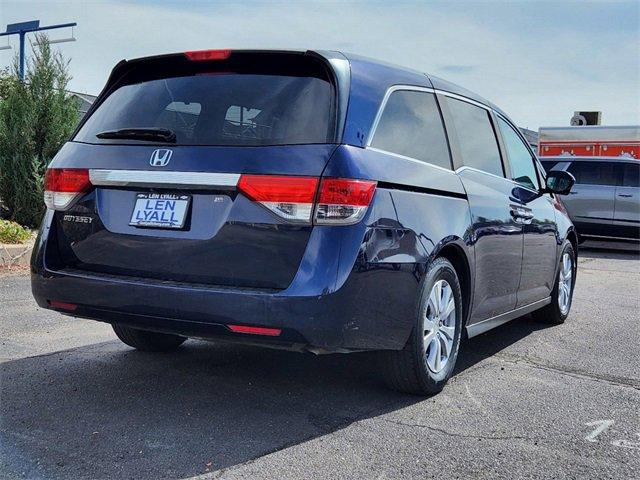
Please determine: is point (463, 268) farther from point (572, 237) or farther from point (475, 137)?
point (572, 237)

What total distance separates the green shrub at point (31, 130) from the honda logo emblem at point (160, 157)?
24.8ft

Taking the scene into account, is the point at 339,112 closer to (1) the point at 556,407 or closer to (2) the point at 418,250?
(2) the point at 418,250

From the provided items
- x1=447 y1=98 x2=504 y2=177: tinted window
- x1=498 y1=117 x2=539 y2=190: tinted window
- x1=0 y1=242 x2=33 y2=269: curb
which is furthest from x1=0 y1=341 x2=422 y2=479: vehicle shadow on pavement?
x1=0 y1=242 x2=33 y2=269: curb

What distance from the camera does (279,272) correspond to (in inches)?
127

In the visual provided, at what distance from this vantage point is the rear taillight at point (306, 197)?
3.18m

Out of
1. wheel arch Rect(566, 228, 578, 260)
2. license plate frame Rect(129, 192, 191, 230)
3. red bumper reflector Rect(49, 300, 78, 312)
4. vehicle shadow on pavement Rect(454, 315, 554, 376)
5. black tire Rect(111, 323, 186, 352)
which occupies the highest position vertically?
license plate frame Rect(129, 192, 191, 230)

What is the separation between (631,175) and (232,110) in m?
12.9

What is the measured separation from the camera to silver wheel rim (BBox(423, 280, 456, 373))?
390 centimetres

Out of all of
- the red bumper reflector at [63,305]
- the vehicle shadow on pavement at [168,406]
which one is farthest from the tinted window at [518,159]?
the red bumper reflector at [63,305]

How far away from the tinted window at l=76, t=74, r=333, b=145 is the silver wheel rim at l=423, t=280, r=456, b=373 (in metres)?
1.14

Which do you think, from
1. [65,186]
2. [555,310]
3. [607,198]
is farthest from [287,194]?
[607,198]

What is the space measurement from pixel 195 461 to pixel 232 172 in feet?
4.07

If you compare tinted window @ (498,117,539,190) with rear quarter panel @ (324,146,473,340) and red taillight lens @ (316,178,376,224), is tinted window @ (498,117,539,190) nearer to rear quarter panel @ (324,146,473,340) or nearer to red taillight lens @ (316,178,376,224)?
rear quarter panel @ (324,146,473,340)

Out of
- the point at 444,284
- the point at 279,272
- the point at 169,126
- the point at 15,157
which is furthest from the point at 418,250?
the point at 15,157
